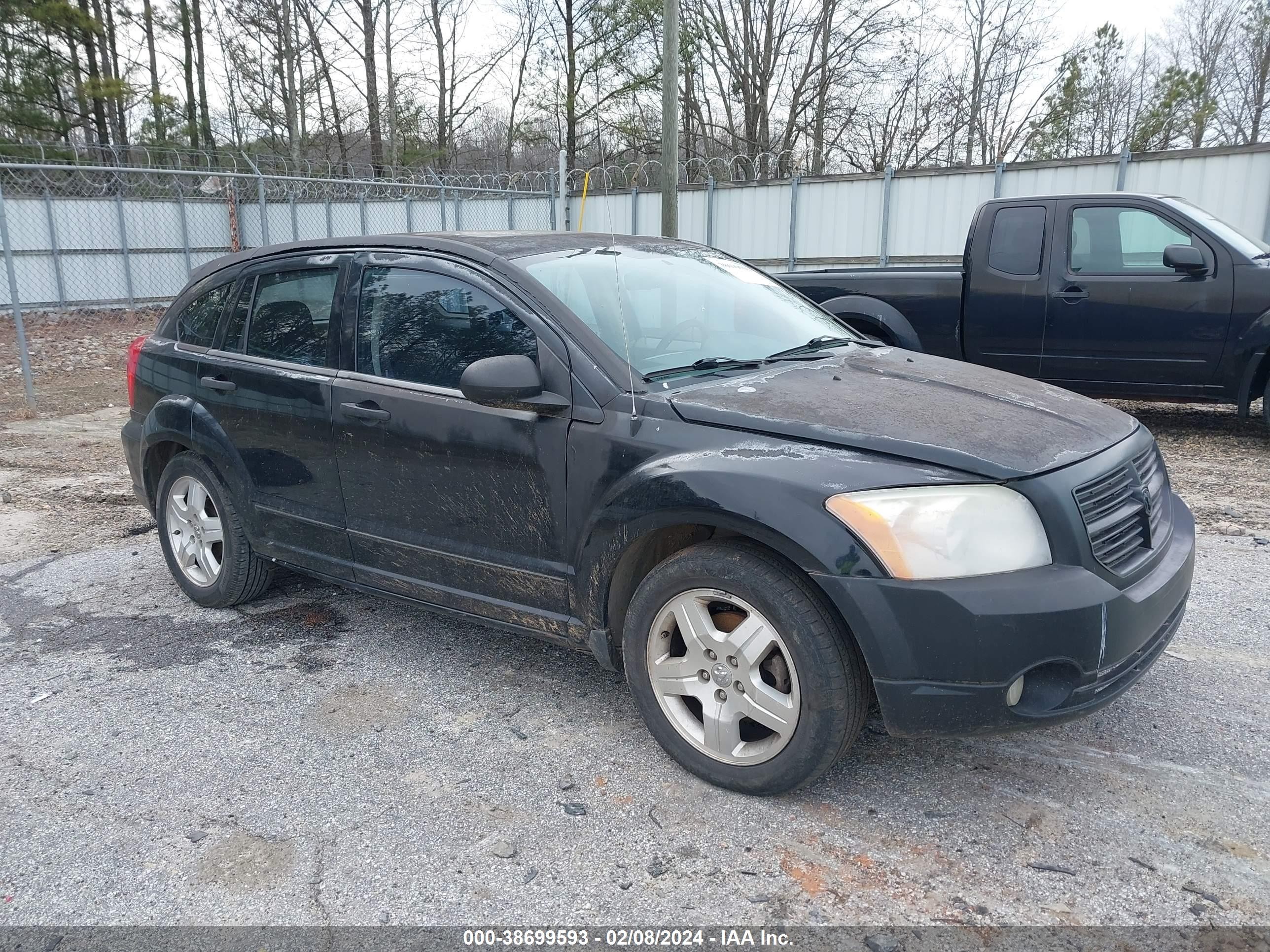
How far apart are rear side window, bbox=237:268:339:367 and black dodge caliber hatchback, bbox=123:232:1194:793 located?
0.01 meters

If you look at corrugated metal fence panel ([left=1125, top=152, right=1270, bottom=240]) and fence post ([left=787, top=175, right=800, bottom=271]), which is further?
fence post ([left=787, top=175, right=800, bottom=271])

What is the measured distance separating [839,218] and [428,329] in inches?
580

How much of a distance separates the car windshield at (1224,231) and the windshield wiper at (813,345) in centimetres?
470

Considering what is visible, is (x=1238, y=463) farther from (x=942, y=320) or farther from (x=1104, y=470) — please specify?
(x=1104, y=470)

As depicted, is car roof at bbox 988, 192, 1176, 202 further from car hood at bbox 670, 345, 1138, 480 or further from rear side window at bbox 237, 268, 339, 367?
rear side window at bbox 237, 268, 339, 367

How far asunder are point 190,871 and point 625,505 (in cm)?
157

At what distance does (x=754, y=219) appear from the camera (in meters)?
18.1

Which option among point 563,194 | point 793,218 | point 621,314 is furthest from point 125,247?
point 621,314

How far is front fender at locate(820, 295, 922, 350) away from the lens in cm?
751

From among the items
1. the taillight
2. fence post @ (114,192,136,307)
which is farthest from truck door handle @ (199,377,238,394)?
fence post @ (114,192,136,307)

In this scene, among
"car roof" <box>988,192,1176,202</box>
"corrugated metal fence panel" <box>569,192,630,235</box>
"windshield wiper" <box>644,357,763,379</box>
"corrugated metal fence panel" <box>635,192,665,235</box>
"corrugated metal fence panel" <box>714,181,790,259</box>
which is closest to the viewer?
"windshield wiper" <box>644,357,763,379</box>

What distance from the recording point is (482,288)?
11.3ft

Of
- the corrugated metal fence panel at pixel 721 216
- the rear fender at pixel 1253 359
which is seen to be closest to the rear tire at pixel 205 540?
the rear fender at pixel 1253 359

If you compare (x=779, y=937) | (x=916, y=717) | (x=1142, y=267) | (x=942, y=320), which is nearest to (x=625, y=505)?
(x=916, y=717)
